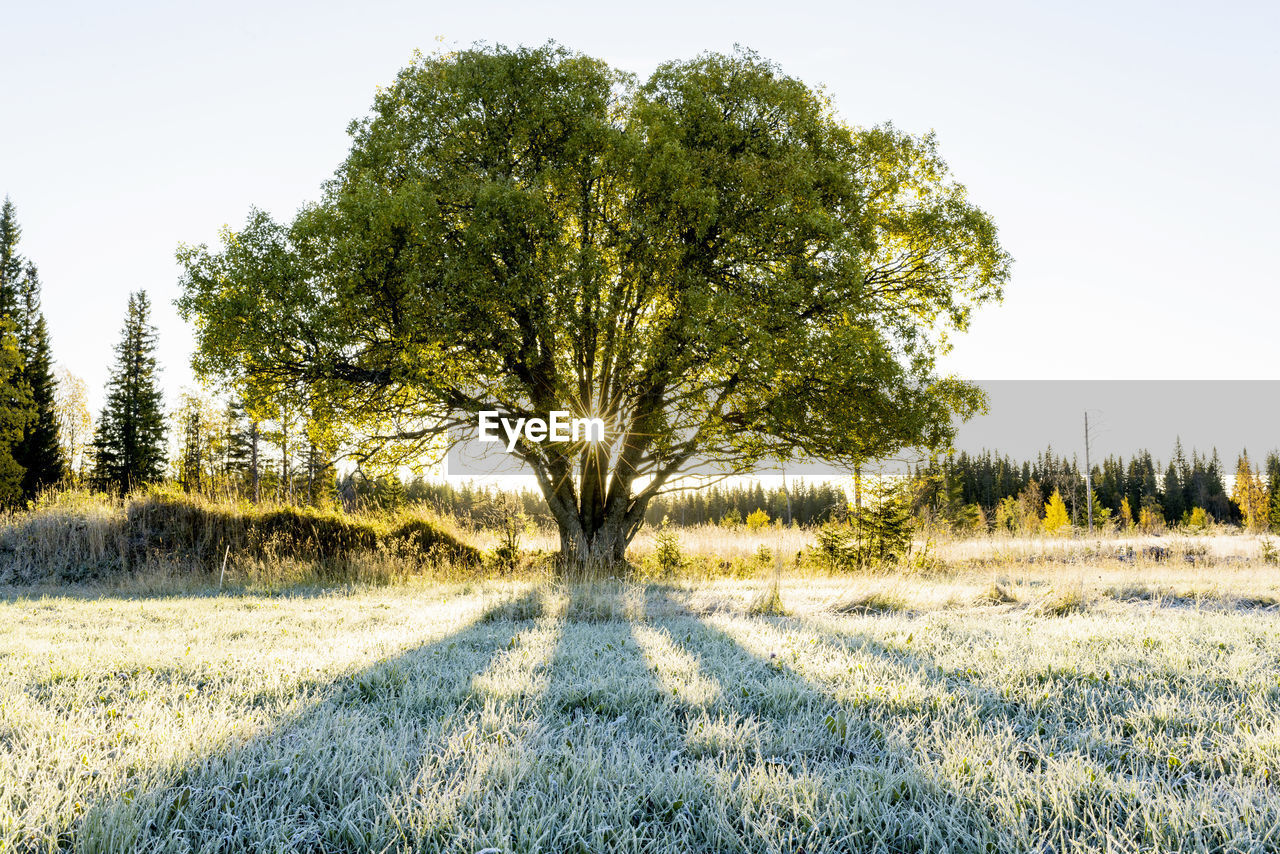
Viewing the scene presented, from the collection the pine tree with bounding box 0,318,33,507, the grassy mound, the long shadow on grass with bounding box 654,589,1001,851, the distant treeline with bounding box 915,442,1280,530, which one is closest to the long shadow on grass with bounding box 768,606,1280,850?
the long shadow on grass with bounding box 654,589,1001,851

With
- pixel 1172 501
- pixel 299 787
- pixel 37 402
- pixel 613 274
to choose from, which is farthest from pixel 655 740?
pixel 1172 501

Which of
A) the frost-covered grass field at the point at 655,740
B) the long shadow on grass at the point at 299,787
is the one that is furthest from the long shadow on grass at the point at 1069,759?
the long shadow on grass at the point at 299,787

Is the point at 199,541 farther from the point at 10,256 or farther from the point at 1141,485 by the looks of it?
the point at 1141,485

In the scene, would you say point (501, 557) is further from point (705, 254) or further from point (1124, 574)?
point (1124, 574)

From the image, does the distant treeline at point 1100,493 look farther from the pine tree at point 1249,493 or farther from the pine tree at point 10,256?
the pine tree at point 10,256

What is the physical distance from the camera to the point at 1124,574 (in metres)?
10.4

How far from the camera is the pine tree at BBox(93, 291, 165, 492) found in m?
32.7

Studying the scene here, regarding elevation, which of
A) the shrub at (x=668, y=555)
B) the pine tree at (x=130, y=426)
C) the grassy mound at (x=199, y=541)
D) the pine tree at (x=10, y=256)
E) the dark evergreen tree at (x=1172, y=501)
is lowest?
the dark evergreen tree at (x=1172, y=501)

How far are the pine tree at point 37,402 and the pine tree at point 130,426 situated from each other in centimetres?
172

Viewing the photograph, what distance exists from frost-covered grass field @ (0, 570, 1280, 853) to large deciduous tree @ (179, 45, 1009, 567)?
6365 millimetres

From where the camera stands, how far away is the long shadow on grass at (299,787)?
199 centimetres

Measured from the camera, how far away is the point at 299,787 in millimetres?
2311

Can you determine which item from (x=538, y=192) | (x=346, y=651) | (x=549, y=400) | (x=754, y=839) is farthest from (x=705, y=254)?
(x=754, y=839)

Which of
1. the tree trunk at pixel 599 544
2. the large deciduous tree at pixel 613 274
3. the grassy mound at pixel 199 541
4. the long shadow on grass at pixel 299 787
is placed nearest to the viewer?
the long shadow on grass at pixel 299 787
